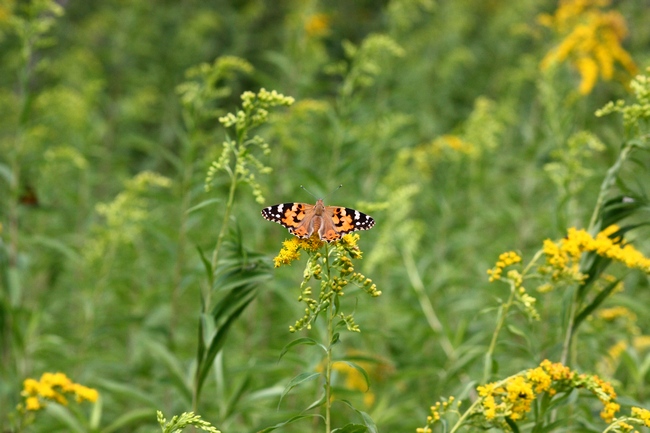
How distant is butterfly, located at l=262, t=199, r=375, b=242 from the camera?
237 centimetres

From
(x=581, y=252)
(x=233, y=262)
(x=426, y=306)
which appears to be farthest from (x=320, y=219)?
(x=426, y=306)

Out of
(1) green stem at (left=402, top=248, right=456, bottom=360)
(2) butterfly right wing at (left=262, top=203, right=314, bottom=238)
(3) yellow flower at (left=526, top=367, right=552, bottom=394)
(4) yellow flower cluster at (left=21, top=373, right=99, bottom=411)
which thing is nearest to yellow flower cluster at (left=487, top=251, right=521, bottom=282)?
(3) yellow flower at (left=526, top=367, right=552, bottom=394)

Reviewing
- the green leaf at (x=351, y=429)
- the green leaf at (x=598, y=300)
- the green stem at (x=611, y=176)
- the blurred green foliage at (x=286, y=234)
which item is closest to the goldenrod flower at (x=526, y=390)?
the blurred green foliage at (x=286, y=234)

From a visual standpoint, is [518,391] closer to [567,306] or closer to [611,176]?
[567,306]

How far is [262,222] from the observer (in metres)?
4.71

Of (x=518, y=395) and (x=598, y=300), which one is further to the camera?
(x=598, y=300)

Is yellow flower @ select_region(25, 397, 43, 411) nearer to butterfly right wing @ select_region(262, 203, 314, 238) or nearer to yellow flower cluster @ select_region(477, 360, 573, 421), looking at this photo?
butterfly right wing @ select_region(262, 203, 314, 238)

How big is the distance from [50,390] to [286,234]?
8.63 ft

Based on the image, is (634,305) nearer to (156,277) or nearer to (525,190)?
(525,190)

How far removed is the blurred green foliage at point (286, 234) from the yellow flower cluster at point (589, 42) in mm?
245

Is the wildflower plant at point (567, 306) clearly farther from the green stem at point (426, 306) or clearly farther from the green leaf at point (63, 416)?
the green leaf at point (63, 416)

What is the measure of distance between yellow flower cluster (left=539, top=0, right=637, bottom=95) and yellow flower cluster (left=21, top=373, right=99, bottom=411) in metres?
3.91

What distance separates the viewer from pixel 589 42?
5.30m

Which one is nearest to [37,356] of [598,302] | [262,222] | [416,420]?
[262,222]
